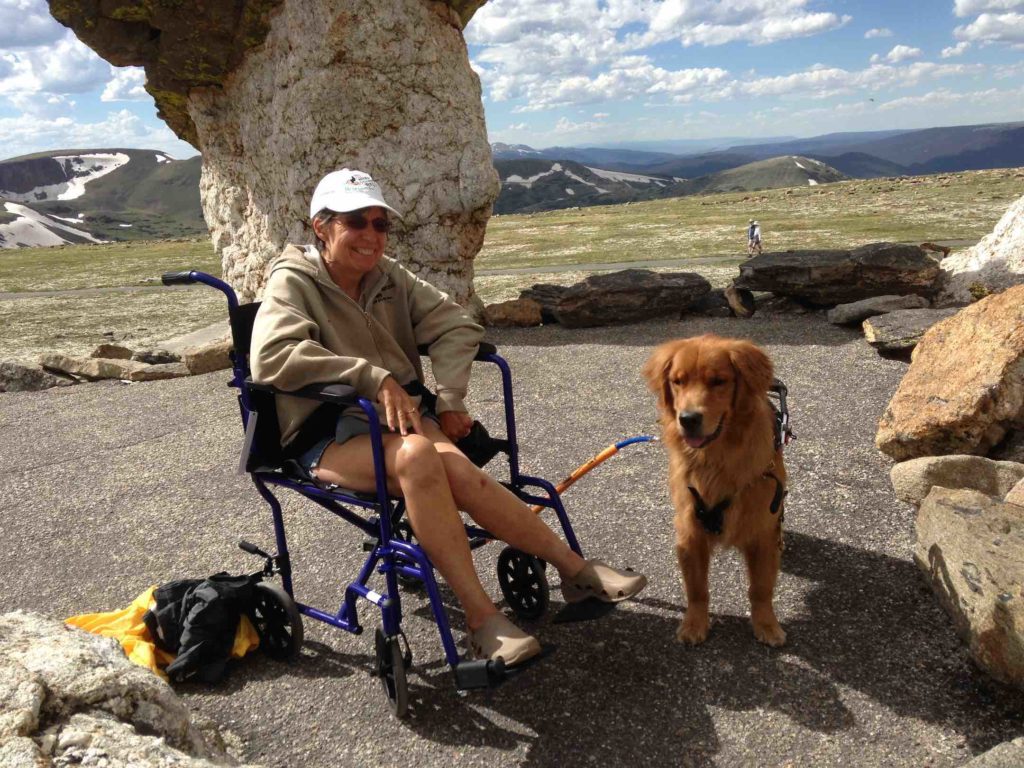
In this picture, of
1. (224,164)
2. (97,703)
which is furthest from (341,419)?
(224,164)

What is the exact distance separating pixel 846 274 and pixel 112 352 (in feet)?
35.8

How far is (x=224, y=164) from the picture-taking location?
12.9 m

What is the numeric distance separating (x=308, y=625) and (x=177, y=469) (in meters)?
3.50

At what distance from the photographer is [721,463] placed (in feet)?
12.5

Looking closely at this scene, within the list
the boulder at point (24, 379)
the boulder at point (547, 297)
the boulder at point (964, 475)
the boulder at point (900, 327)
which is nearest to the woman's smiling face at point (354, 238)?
the boulder at point (964, 475)

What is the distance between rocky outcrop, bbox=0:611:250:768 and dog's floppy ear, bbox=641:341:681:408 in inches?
94.0

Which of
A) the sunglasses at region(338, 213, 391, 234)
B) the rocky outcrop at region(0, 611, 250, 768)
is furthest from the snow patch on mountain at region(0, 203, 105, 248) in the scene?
the rocky outcrop at region(0, 611, 250, 768)

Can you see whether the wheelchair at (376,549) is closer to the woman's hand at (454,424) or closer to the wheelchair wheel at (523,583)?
the wheelchair wheel at (523,583)

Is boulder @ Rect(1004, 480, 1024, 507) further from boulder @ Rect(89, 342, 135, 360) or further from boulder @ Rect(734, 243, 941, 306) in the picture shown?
boulder @ Rect(89, 342, 135, 360)

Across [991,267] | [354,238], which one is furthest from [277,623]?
[991,267]

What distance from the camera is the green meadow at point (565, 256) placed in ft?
58.3

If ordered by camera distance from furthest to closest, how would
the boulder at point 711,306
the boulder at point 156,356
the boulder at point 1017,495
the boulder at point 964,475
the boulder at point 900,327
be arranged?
the boulder at point 156,356, the boulder at point 711,306, the boulder at point 900,327, the boulder at point 964,475, the boulder at point 1017,495

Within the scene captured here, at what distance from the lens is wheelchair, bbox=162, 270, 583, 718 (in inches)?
134

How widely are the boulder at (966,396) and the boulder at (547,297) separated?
6.28m
